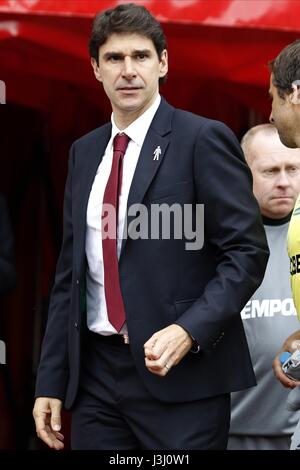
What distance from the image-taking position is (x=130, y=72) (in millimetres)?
3359

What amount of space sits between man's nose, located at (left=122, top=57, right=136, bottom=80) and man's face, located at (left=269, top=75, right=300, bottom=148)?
416 mm

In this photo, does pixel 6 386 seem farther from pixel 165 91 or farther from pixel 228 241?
pixel 228 241

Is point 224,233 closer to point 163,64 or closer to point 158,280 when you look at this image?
point 158,280

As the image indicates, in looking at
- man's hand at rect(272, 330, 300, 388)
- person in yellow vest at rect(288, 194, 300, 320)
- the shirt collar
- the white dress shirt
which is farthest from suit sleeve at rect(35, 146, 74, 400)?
person in yellow vest at rect(288, 194, 300, 320)

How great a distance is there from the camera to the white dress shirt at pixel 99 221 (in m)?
3.29

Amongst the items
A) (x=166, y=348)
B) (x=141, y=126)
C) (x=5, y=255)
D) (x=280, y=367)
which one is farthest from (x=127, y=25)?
(x=5, y=255)

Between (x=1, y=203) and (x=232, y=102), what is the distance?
1.48 metres

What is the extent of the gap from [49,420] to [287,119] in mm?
1145

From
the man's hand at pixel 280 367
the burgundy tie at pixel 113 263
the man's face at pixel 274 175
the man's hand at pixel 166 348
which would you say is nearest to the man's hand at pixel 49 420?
the burgundy tie at pixel 113 263

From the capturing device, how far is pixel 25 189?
6273 mm

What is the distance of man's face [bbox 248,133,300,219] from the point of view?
4.25 m

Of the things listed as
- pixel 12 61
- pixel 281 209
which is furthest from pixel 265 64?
pixel 12 61

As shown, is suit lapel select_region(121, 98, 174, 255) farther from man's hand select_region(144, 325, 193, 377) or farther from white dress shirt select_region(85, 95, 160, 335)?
man's hand select_region(144, 325, 193, 377)

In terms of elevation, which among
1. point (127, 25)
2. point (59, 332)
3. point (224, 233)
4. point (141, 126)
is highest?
point (127, 25)
